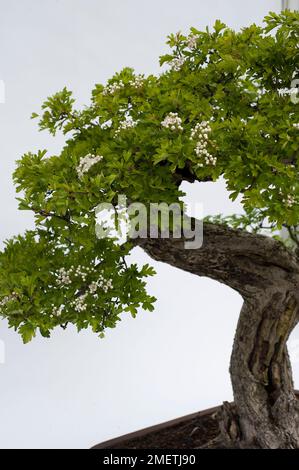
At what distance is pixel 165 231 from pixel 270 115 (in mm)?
437

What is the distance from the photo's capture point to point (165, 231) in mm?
1916

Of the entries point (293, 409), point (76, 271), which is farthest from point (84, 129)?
point (293, 409)

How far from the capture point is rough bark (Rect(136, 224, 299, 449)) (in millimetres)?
2100

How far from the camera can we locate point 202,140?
5.34ft

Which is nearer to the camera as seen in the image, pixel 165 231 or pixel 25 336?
pixel 25 336

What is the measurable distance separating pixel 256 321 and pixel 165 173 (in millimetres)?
892

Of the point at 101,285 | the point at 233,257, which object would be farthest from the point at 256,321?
the point at 101,285

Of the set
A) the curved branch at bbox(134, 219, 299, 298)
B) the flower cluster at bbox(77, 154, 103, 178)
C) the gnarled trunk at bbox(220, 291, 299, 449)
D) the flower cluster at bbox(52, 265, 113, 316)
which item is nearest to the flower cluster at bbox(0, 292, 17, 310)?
the flower cluster at bbox(52, 265, 113, 316)

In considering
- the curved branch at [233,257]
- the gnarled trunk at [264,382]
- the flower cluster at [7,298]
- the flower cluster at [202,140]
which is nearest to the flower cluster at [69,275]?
the flower cluster at [7,298]

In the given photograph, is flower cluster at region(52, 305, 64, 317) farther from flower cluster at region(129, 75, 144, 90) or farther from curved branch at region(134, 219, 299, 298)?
flower cluster at region(129, 75, 144, 90)
